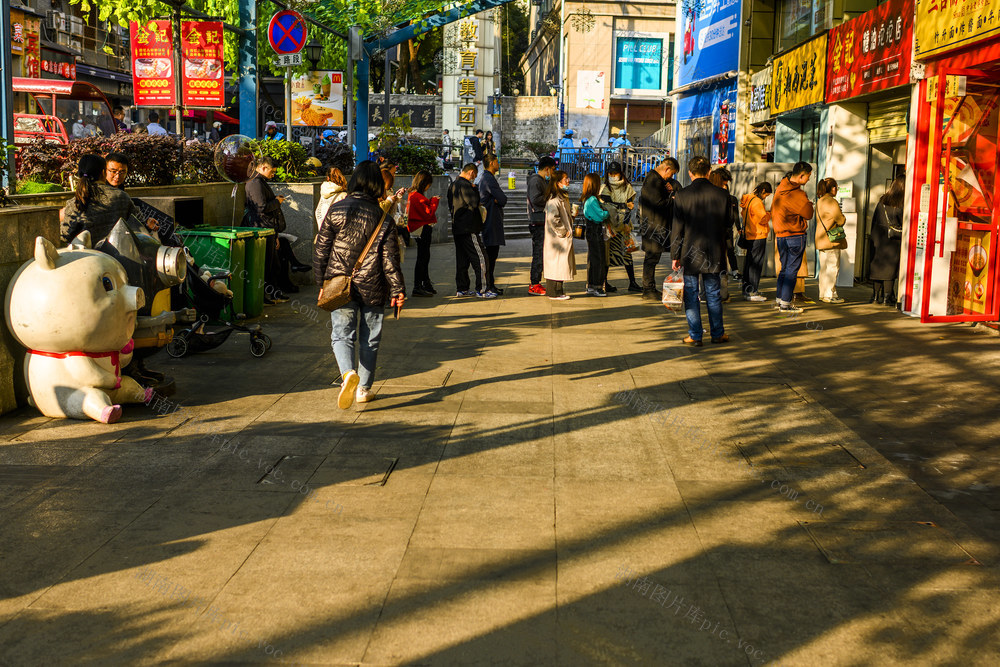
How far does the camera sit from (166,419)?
23.1ft

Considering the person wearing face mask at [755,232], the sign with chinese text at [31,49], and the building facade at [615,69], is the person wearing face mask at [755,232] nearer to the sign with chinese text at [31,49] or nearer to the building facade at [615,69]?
the sign with chinese text at [31,49]

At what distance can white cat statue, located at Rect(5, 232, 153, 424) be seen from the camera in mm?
6543

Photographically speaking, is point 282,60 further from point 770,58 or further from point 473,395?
point 473,395

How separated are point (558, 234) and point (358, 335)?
6.02 metres

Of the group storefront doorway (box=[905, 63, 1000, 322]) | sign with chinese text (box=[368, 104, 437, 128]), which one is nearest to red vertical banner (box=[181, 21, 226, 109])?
storefront doorway (box=[905, 63, 1000, 322])

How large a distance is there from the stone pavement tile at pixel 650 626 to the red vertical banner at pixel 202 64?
1346cm

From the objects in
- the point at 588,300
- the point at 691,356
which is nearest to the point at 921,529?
the point at 691,356

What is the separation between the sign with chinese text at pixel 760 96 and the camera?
65.0 ft

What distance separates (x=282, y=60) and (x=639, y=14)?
3163 centimetres

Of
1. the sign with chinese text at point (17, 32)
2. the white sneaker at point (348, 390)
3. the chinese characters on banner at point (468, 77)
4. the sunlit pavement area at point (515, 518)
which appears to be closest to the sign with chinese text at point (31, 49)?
the sign with chinese text at point (17, 32)

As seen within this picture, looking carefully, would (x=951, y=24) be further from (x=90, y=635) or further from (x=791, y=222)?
(x=90, y=635)

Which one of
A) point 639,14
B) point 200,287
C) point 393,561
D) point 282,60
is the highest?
point 639,14

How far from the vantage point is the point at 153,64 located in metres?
16.3

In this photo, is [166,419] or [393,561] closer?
[393,561]
